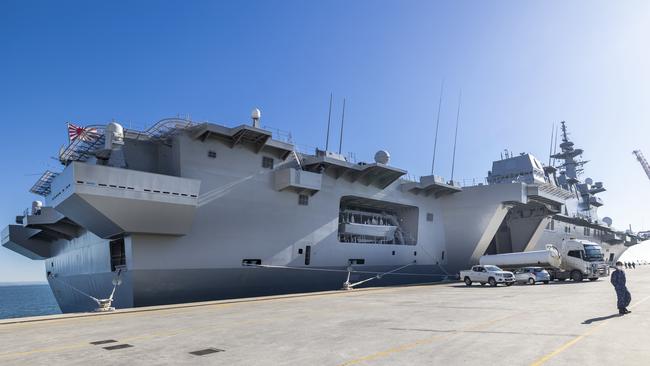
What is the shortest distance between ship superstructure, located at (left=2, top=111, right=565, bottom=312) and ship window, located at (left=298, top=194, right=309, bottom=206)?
4.0 inches

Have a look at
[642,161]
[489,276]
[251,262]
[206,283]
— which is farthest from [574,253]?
[642,161]

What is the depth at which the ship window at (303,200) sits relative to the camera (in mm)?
28234

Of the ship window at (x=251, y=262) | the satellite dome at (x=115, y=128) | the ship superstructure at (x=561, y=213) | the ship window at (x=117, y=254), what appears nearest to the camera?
the satellite dome at (x=115, y=128)

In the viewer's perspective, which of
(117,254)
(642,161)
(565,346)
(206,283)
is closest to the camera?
(565,346)

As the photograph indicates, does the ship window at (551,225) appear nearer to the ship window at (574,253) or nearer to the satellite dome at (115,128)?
the ship window at (574,253)

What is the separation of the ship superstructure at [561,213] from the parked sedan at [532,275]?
253 inches

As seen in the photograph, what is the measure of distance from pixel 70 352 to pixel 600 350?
35.8ft

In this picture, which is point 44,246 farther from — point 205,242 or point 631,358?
point 631,358

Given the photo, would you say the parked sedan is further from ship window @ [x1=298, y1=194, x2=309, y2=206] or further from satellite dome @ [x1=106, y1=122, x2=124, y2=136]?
satellite dome @ [x1=106, y1=122, x2=124, y2=136]

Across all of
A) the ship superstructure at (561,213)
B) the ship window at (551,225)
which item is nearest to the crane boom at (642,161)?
the ship superstructure at (561,213)

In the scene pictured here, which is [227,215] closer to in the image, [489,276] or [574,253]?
[489,276]

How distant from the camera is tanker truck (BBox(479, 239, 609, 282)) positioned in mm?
35250

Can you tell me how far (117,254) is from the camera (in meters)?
24.6

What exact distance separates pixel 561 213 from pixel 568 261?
20376 millimetres
